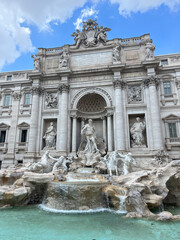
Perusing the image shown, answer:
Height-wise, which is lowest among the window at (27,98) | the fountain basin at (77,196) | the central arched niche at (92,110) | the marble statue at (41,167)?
the fountain basin at (77,196)

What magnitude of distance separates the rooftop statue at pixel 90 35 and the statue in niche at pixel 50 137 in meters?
10.3

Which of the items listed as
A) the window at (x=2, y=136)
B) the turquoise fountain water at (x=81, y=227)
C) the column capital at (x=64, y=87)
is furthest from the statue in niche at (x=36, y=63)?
the turquoise fountain water at (x=81, y=227)

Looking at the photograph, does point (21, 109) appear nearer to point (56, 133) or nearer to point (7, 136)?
point (7, 136)

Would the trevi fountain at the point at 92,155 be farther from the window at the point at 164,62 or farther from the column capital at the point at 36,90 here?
the window at the point at 164,62

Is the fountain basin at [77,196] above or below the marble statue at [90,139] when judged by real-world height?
below

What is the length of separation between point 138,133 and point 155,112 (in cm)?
256

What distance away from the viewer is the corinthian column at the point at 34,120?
17031 mm

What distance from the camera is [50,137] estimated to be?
17500mm

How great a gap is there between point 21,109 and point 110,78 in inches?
428

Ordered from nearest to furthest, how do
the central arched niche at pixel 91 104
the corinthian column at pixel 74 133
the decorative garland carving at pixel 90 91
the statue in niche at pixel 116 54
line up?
the corinthian column at pixel 74 133
the decorative garland carving at pixel 90 91
the statue in niche at pixel 116 54
the central arched niche at pixel 91 104

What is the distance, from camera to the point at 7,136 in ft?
62.2

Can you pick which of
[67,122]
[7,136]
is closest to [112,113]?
[67,122]

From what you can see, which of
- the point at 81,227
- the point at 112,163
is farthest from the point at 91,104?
the point at 81,227

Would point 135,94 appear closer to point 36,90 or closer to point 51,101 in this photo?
point 51,101
